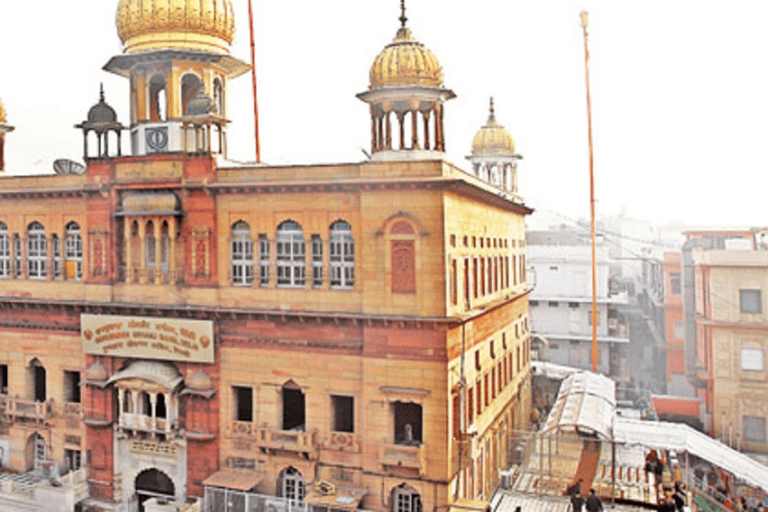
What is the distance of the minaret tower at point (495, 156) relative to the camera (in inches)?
1613

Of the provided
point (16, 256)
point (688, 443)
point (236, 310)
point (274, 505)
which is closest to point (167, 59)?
point (16, 256)

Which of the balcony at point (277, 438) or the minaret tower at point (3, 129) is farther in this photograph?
the minaret tower at point (3, 129)

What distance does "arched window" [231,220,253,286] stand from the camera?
76.4 ft

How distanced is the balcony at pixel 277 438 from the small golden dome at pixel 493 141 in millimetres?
24268

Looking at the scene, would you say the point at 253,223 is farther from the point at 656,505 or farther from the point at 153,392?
the point at 656,505

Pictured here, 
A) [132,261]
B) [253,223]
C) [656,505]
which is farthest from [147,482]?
[656,505]

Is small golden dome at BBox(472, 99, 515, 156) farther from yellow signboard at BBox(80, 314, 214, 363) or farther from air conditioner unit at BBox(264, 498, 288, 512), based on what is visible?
air conditioner unit at BBox(264, 498, 288, 512)

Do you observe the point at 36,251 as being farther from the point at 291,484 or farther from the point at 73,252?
the point at 291,484

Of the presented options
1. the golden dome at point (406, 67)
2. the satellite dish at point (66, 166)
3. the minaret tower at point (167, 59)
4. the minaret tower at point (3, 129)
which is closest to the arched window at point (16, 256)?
the satellite dish at point (66, 166)

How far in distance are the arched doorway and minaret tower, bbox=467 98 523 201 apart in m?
25.2

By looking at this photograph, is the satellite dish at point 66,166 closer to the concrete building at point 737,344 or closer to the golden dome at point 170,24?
the golden dome at point 170,24

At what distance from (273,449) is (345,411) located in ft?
8.73

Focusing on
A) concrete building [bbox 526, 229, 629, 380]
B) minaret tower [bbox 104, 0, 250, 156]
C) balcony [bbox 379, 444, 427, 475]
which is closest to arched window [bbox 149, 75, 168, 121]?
minaret tower [bbox 104, 0, 250, 156]

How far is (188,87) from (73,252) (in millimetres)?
7947
